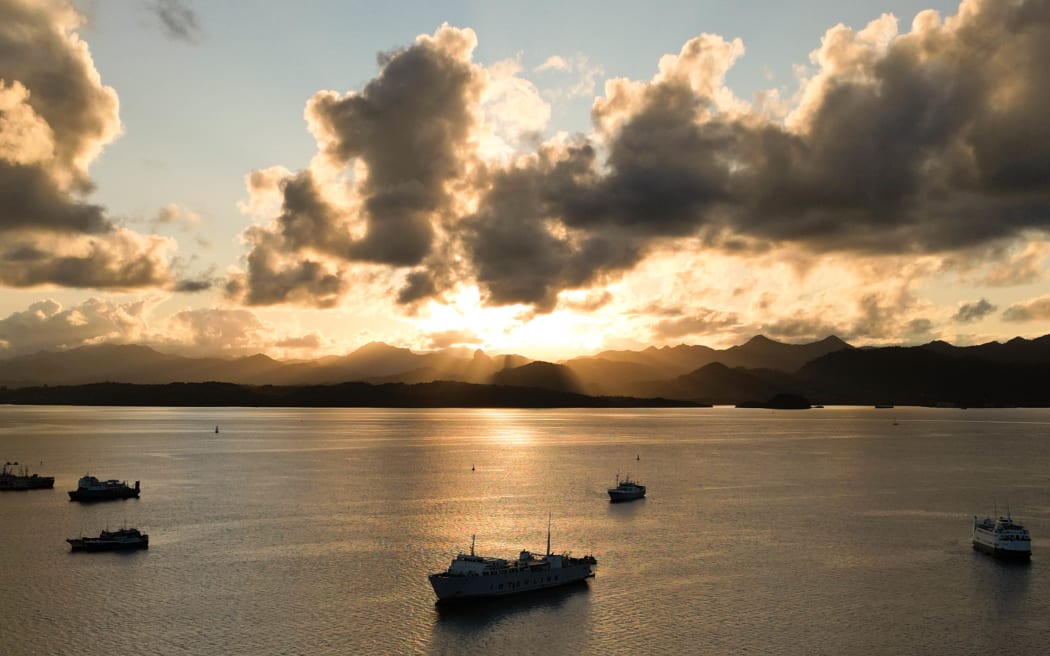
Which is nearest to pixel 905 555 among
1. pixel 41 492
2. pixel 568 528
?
pixel 568 528

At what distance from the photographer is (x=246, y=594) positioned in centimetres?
9275

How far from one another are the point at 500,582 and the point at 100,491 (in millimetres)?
120551

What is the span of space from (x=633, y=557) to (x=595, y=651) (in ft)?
134

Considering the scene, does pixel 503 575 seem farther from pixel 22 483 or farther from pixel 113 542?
pixel 22 483

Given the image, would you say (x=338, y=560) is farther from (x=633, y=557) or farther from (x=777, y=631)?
(x=777, y=631)

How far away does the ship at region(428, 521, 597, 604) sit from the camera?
9050 cm

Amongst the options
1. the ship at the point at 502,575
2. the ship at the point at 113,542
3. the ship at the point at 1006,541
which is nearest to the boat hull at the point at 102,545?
the ship at the point at 113,542

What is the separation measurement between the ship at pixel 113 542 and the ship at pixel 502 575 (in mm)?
54215

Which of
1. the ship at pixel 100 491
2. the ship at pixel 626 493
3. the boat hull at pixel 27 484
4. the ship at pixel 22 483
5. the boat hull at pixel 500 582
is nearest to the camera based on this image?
the boat hull at pixel 500 582

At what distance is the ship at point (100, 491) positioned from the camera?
6781 inches

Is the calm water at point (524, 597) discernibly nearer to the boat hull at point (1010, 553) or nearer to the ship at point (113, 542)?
the boat hull at point (1010, 553)

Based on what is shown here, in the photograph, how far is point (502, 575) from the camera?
9456 centimetres

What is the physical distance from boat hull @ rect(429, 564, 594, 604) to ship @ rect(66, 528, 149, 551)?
185ft

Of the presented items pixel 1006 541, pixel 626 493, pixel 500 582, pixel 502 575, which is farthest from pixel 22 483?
pixel 1006 541
